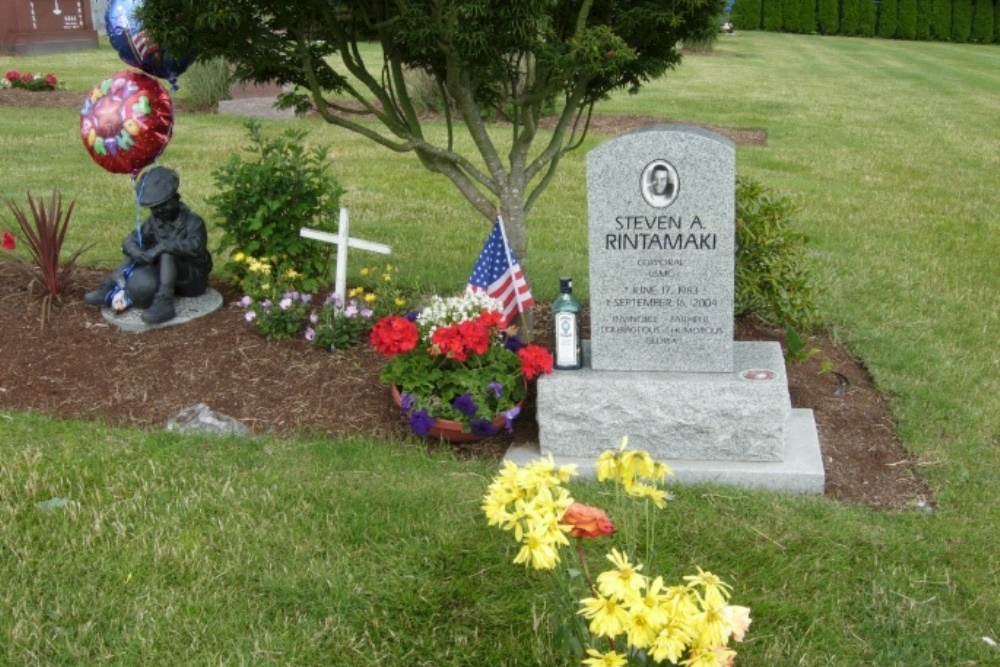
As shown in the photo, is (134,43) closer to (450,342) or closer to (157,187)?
(157,187)

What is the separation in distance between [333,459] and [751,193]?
2732 millimetres

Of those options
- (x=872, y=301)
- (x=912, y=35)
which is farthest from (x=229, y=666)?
(x=912, y=35)

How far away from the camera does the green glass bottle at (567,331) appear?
5355 mm

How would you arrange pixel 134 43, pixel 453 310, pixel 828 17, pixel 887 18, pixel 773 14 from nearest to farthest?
1. pixel 453 310
2. pixel 134 43
3. pixel 887 18
4. pixel 828 17
5. pixel 773 14

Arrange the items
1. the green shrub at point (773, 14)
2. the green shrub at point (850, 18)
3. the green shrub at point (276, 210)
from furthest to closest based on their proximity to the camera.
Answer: the green shrub at point (773, 14), the green shrub at point (850, 18), the green shrub at point (276, 210)

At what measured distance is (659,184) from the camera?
5.20 meters

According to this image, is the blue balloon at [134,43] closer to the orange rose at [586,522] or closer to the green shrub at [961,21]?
the orange rose at [586,522]

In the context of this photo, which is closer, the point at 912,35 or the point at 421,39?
the point at 421,39

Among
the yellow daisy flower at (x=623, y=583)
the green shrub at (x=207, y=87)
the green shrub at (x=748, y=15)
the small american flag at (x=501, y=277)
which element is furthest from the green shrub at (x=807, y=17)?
the yellow daisy flower at (x=623, y=583)

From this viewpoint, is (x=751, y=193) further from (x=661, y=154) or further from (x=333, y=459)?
(x=333, y=459)

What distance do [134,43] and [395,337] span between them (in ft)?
8.07

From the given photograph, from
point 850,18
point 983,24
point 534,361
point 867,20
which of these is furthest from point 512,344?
point 983,24

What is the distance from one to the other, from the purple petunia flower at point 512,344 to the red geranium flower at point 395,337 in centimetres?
57

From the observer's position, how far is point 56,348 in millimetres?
6434
